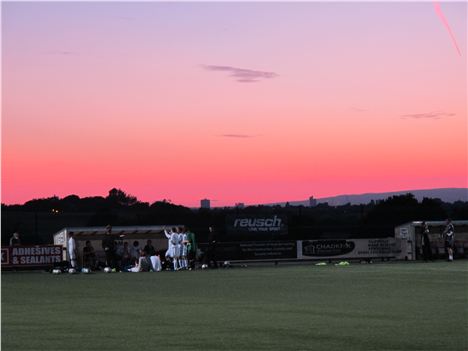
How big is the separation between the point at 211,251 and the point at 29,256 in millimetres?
8208

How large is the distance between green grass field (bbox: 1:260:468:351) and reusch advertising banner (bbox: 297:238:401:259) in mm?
20881

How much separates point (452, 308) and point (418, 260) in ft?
101

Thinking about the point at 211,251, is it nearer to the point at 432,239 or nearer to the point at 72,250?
the point at 72,250

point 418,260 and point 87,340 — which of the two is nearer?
point 87,340

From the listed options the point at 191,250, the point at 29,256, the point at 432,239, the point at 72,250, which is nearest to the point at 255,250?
the point at 191,250

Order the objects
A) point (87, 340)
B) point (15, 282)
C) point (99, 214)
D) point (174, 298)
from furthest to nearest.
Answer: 1. point (99, 214)
2. point (15, 282)
3. point (174, 298)
4. point (87, 340)

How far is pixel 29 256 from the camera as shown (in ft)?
149

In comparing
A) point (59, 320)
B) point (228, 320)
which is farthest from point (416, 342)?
point (59, 320)

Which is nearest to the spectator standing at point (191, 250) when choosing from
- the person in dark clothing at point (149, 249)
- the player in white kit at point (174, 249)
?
the player in white kit at point (174, 249)

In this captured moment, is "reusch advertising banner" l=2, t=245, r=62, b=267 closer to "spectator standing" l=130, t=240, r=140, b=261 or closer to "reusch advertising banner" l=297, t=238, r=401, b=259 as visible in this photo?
"spectator standing" l=130, t=240, r=140, b=261

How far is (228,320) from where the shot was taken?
56.4 feet

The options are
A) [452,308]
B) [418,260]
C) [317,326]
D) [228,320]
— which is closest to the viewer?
[317,326]

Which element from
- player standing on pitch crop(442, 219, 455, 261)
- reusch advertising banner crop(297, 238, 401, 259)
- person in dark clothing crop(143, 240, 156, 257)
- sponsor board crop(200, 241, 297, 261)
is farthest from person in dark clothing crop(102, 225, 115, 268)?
player standing on pitch crop(442, 219, 455, 261)

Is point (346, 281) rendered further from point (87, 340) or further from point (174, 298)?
point (87, 340)
